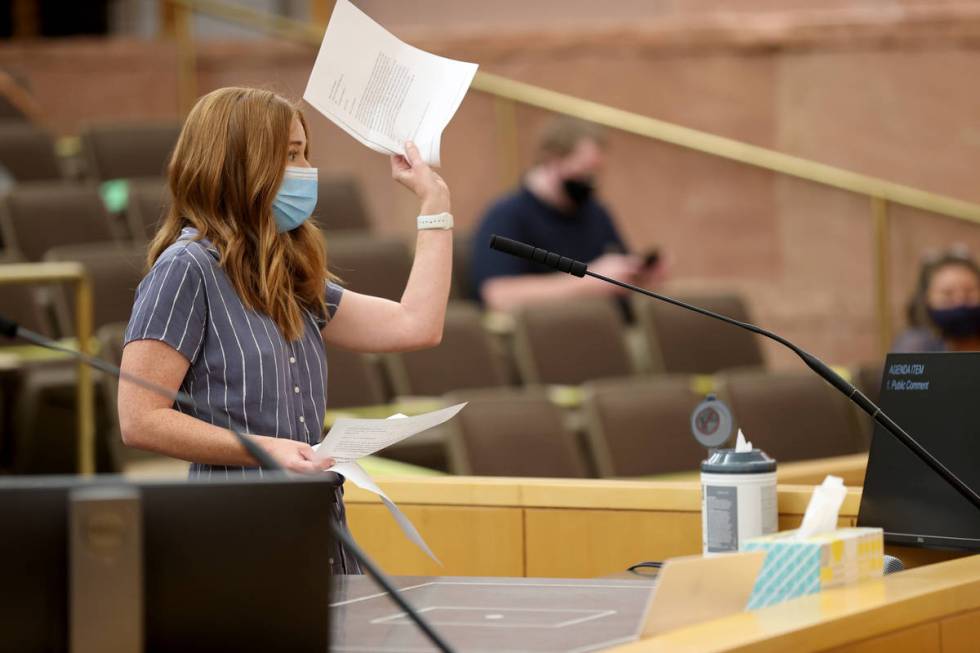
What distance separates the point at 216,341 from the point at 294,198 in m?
0.18

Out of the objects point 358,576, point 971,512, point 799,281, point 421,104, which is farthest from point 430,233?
point 799,281

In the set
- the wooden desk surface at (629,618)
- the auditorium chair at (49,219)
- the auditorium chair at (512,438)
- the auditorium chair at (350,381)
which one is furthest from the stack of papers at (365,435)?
the auditorium chair at (49,219)

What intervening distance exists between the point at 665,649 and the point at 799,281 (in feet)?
13.9

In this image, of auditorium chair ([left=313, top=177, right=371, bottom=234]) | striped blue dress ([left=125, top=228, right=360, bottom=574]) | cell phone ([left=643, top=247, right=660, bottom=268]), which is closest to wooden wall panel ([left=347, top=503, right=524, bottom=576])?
striped blue dress ([left=125, top=228, right=360, bottom=574])

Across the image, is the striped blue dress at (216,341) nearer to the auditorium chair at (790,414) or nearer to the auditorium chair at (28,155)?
the auditorium chair at (790,414)

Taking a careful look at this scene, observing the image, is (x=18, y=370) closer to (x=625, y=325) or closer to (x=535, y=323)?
(x=535, y=323)

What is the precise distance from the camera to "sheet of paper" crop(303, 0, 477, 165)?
172 centimetres

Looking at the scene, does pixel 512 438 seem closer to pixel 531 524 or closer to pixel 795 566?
pixel 531 524

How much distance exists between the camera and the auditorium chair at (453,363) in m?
3.76

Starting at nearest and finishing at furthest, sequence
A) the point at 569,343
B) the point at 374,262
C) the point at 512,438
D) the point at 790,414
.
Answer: the point at 512,438
the point at 790,414
the point at 569,343
the point at 374,262

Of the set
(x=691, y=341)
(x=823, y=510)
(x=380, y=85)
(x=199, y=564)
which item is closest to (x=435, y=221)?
(x=380, y=85)

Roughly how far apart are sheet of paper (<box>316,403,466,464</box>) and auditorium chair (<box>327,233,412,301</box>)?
8.35 feet

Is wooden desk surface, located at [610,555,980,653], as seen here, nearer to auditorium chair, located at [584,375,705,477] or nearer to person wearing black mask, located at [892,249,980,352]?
auditorium chair, located at [584,375,705,477]

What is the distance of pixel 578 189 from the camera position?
455cm
